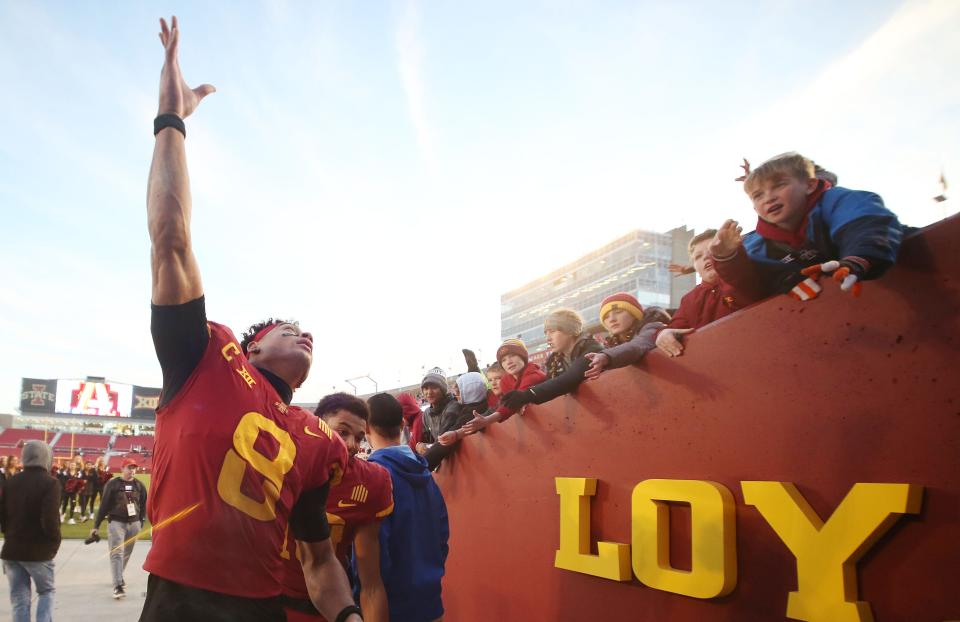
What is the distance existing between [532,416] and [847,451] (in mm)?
2388

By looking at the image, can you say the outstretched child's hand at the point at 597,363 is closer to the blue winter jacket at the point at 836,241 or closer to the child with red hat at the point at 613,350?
the child with red hat at the point at 613,350

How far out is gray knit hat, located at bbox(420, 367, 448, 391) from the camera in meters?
6.05

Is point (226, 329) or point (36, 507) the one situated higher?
point (226, 329)

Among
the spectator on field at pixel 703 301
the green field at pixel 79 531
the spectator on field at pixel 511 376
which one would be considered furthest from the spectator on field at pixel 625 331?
the green field at pixel 79 531

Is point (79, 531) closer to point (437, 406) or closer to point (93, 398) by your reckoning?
point (437, 406)

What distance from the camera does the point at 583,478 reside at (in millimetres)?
3727

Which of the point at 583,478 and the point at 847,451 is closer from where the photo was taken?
the point at 847,451

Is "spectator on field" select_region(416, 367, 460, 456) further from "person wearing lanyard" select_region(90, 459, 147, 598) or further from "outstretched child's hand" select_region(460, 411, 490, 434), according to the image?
"person wearing lanyard" select_region(90, 459, 147, 598)

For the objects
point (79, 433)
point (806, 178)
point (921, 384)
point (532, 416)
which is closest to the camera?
point (921, 384)

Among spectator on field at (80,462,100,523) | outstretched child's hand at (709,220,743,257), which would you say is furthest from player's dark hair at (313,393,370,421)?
spectator on field at (80,462,100,523)

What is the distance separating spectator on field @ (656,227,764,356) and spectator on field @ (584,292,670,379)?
177mm

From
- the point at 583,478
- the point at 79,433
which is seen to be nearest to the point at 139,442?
the point at 79,433

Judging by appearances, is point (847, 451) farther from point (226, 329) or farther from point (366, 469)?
point (226, 329)

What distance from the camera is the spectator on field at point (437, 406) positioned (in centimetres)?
599
